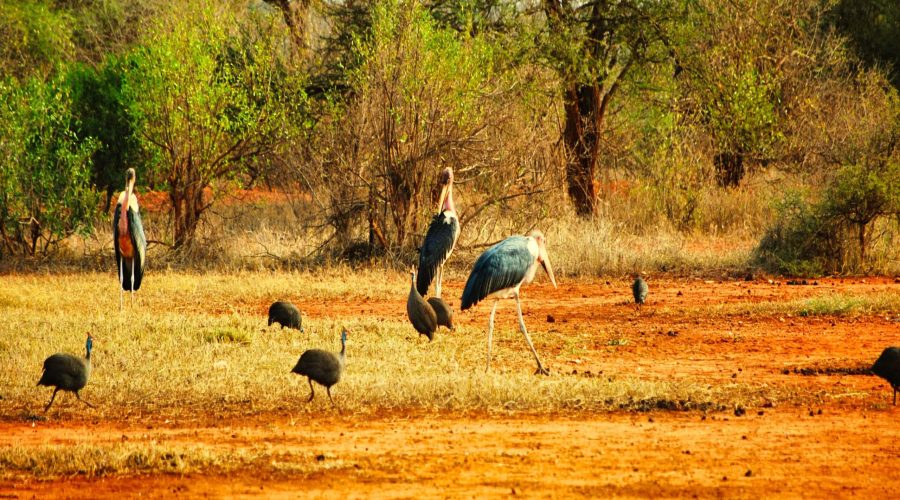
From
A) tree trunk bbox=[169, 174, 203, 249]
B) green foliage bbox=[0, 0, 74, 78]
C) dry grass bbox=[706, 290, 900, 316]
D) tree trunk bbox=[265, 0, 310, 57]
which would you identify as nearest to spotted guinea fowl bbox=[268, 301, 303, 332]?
dry grass bbox=[706, 290, 900, 316]

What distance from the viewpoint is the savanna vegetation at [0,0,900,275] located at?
16.0 meters

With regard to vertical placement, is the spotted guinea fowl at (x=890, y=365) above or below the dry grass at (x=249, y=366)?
above

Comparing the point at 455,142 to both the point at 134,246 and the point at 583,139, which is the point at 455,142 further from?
the point at 583,139

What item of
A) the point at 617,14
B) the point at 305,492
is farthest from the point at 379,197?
the point at 305,492

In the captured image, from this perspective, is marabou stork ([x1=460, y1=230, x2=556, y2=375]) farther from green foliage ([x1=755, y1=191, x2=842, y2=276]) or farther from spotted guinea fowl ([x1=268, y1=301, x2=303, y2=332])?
green foliage ([x1=755, y1=191, x2=842, y2=276])

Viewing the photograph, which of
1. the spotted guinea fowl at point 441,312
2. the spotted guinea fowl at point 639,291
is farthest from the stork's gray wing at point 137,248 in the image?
the spotted guinea fowl at point 639,291

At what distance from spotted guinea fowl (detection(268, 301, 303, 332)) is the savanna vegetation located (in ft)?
17.1

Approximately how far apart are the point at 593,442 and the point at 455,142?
9.27 metres

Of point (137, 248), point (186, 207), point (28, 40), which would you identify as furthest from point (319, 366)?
point (28, 40)

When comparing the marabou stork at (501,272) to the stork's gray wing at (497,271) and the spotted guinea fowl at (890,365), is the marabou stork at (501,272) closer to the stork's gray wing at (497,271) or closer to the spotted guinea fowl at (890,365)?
the stork's gray wing at (497,271)

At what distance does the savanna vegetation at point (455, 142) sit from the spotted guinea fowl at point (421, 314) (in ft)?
19.0

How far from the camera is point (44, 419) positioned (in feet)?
25.3

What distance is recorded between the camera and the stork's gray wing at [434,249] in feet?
39.8

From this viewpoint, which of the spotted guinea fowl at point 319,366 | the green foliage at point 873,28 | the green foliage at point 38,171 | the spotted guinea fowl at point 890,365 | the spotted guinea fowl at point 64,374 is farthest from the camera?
the green foliage at point 873,28
